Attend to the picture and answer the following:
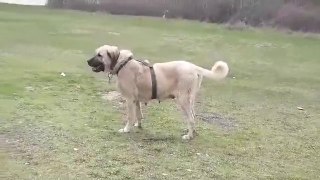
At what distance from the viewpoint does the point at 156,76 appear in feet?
26.8

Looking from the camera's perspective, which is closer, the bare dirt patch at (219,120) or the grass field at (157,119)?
the grass field at (157,119)

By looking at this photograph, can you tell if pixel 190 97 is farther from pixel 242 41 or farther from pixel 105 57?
pixel 242 41

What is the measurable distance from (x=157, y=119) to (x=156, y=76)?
4.82ft

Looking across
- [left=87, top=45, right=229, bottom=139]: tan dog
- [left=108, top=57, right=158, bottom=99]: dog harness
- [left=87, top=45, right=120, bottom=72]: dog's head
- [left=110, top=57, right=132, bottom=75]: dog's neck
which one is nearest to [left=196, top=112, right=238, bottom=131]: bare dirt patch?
[left=87, top=45, right=229, bottom=139]: tan dog

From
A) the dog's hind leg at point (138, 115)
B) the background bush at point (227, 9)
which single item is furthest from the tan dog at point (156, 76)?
the background bush at point (227, 9)

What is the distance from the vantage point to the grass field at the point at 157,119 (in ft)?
23.0

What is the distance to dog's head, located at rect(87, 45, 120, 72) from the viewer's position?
8.16 metres

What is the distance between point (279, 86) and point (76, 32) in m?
10.1

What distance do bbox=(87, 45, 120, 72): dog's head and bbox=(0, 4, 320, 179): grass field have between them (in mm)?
880

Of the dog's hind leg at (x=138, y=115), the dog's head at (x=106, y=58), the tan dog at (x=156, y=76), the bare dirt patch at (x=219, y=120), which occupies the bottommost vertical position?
the bare dirt patch at (x=219, y=120)

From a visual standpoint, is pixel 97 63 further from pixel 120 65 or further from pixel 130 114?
pixel 130 114

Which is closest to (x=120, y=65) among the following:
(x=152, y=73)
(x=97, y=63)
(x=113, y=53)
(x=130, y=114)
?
(x=113, y=53)

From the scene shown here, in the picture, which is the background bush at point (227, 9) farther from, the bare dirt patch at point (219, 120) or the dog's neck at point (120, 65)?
the dog's neck at point (120, 65)

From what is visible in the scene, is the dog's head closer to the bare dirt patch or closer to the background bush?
the bare dirt patch
